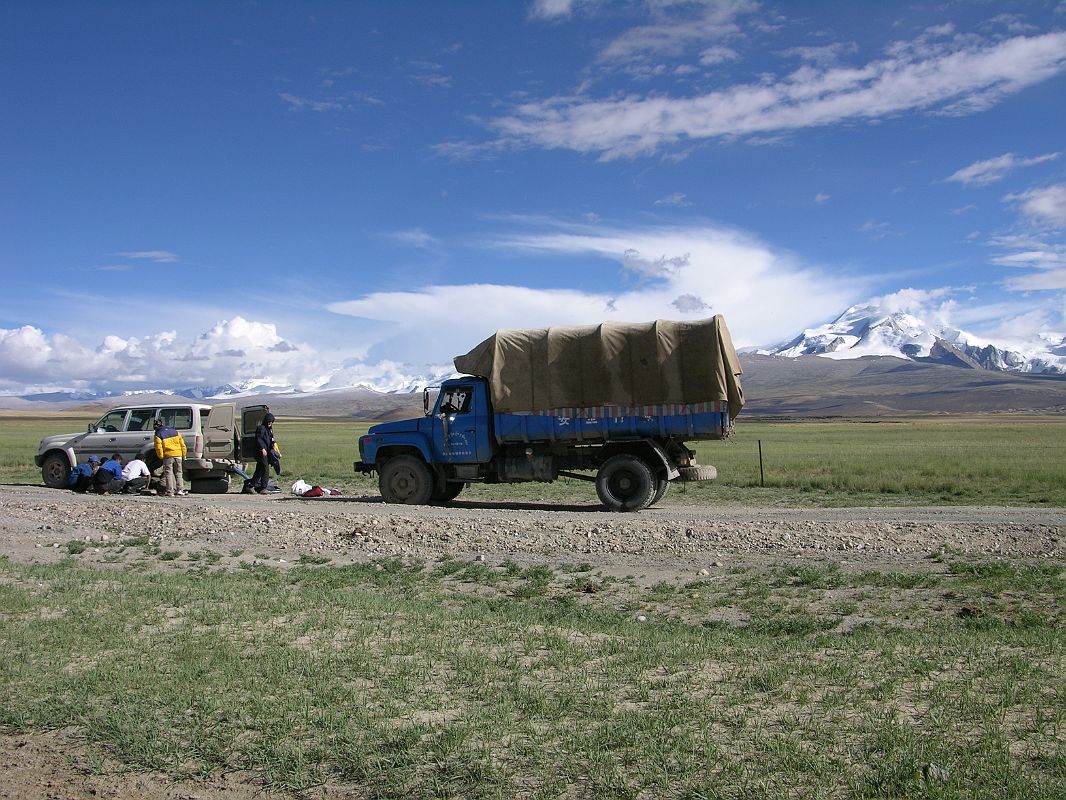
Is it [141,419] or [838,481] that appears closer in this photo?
[141,419]

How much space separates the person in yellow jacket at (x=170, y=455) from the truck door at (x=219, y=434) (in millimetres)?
1644

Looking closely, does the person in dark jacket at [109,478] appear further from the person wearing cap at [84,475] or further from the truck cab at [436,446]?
the truck cab at [436,446]

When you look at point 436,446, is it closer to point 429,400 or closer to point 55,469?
point 429,400

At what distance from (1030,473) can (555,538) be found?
21.7 metres

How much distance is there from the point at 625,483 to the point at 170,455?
1082cm

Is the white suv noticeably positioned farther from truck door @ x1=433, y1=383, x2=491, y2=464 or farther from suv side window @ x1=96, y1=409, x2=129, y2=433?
truck door @ x1=433, y1=383, x2=491, y2=464

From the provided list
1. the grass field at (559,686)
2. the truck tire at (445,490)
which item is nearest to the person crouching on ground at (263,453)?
the truck tire at (445,490)

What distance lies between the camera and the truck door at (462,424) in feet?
61.8

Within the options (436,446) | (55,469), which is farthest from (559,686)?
(55,469)

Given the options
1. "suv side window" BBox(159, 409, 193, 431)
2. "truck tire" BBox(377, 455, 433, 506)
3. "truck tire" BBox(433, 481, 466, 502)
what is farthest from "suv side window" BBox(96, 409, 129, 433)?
"truck tire" BBox(433, 481, 466, 502)

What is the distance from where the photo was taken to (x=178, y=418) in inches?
899

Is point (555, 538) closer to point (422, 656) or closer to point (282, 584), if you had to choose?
point (282, 584)

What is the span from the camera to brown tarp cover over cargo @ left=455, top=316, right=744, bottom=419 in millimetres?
17547

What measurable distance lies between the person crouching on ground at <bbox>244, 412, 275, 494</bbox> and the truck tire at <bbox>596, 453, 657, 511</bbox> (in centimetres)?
944
